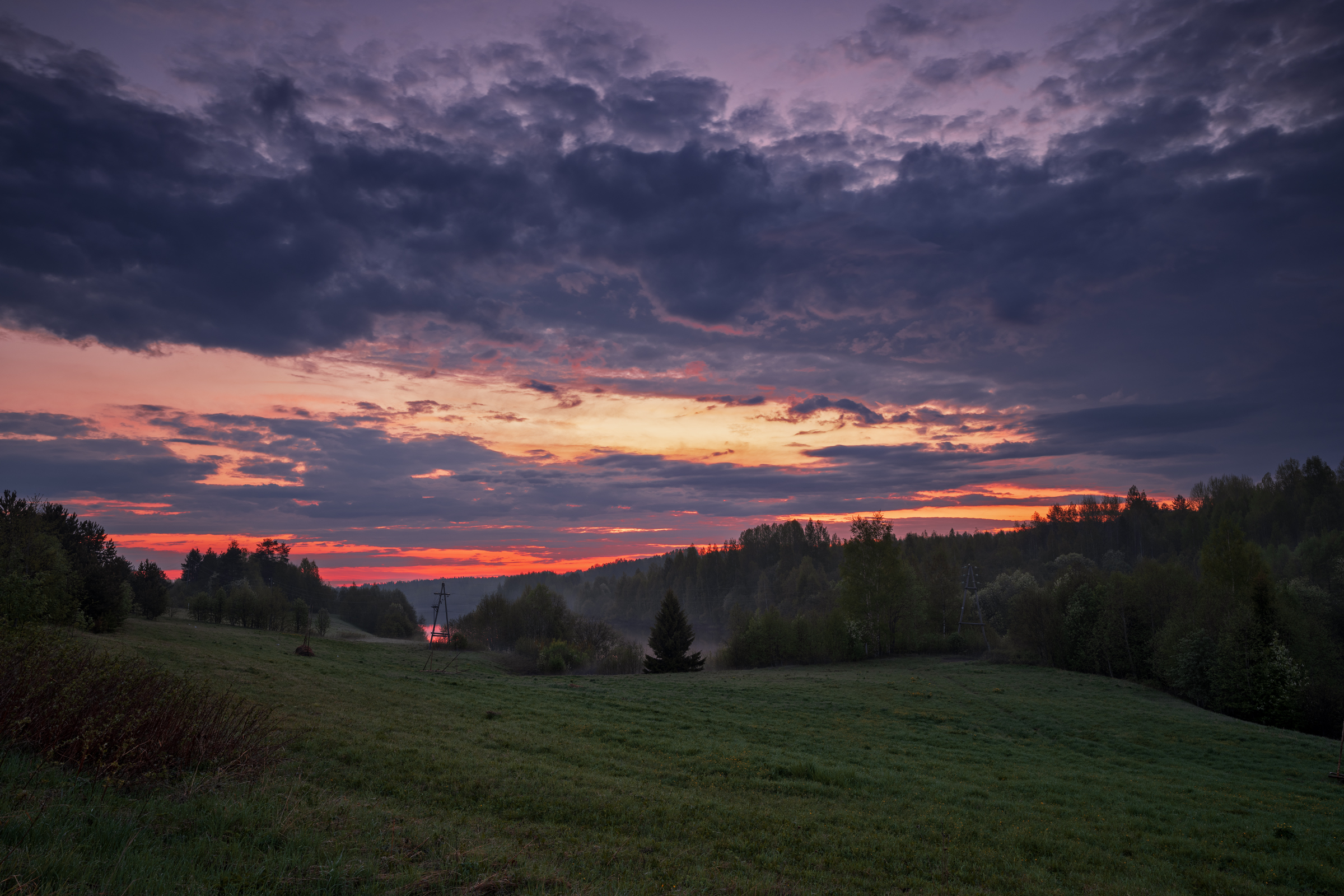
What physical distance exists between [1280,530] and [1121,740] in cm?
12315

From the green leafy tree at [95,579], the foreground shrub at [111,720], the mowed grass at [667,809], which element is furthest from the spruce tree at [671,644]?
the foreground shrub at [111,720]

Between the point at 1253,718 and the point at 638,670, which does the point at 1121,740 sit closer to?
the point at 1253,718

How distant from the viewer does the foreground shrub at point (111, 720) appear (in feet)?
28.3

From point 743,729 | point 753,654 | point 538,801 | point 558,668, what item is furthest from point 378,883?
point 753,654

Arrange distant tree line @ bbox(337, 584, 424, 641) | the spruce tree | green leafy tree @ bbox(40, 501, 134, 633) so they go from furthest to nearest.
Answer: distant tree line @ bbox(337, 584, 424, 641)
the spruce tree
green leafy tree @ bbox(40, 501, 134, 633)

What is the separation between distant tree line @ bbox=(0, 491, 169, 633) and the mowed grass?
939cm

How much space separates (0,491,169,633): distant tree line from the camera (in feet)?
98.7

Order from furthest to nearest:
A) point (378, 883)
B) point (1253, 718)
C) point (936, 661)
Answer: point (936, 661) → point (1253, 718) → point (378, 883)

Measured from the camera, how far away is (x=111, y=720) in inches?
350

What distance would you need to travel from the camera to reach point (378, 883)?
653cm

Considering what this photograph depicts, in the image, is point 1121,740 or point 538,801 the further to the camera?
point 1121,740

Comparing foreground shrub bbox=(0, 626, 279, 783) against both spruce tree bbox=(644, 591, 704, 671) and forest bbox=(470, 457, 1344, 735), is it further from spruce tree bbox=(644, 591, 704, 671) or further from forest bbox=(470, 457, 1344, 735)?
forest bbox=(470, 457, 1344, 735)

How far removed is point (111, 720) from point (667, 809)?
956 centimetres

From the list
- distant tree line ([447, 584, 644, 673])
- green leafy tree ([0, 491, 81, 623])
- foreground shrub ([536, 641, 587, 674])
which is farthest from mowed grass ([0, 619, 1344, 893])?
distant tree line ([447, 584, 644, 673])
